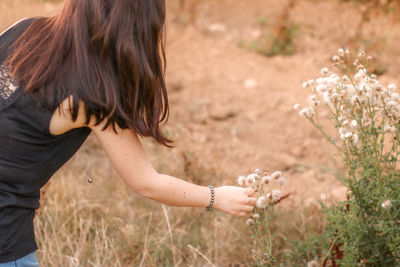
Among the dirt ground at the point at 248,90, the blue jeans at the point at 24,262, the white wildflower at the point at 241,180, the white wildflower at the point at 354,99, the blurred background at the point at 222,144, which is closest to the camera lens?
the blue jeans at the point at 24,262

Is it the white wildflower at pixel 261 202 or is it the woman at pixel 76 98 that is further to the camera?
the white wildflower at pixel 261 202

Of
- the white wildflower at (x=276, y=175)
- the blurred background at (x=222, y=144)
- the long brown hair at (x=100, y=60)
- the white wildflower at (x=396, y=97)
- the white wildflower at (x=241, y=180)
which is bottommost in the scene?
the blurred background at (x=222, y=144)

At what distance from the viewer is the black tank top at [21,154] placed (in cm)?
150

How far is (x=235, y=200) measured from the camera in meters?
1.68

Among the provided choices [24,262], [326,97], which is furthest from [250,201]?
[24,262]

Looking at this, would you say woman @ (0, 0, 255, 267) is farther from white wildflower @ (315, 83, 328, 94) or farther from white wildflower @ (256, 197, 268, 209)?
white wildflower @ (315, 83, 328, 94)

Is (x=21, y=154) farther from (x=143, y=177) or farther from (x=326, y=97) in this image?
(x=326, y=97)

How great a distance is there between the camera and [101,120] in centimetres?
149

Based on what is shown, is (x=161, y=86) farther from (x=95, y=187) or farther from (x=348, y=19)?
(x=348, y=19)

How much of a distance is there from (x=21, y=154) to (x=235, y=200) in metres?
0.72

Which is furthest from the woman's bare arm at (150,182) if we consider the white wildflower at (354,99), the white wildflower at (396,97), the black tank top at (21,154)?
the white wildflower at (396,97)

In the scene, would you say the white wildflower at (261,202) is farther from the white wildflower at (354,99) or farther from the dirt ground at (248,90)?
the dirt ground at (248,90)

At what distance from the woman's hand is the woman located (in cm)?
2

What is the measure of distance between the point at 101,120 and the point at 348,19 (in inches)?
196
